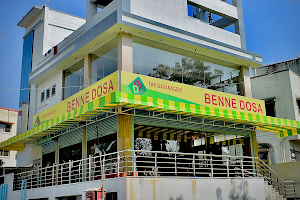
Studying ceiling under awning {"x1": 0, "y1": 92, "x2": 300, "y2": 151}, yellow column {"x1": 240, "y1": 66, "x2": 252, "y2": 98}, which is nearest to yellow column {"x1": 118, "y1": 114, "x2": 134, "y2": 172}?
ceiling under awning {"x1": 0, "y1": 92, "x2": 300, "y2": 151}

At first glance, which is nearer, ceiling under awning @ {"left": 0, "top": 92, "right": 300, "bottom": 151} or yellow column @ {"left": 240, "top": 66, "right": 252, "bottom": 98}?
ceiling under awning @ {"left": 0, "top": 92, "right": 300, "bottom": 151}

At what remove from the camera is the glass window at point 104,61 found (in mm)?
16062

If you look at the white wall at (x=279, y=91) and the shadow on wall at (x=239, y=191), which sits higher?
the white wall at (x=279, y=91)

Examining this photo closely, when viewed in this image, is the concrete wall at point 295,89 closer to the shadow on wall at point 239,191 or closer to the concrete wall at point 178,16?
the concrete wall at point 178,16

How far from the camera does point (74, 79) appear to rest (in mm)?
19109

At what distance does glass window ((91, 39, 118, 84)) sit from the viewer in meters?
16.1

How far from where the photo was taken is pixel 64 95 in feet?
65.1

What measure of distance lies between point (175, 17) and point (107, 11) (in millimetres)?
3675

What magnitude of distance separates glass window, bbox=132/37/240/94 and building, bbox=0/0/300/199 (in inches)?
2.3

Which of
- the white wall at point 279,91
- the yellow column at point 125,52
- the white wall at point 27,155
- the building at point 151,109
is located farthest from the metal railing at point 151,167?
the white wall at point 279,91

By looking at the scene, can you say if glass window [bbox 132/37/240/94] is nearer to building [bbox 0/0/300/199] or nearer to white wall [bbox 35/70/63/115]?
building [bbox 0/0/300/199]

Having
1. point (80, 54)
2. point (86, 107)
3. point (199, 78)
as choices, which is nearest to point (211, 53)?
point (199, 78)

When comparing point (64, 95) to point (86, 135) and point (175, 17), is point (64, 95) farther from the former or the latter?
point (175, 17)

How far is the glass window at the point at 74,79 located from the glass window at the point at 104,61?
129cm
